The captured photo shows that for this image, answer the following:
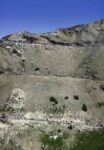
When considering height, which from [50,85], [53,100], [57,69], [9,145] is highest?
[57,69]

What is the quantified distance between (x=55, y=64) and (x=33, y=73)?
51.9 ft

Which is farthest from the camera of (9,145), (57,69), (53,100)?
(57,69)

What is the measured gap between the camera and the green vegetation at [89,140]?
110 metres

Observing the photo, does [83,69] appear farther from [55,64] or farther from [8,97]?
[8,97]

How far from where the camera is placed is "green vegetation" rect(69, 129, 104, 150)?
110m

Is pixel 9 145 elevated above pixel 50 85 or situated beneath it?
situated beneath

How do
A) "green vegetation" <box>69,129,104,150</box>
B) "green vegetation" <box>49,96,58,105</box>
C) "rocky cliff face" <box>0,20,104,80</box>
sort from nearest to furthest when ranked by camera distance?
"green vegetation" <box>69,129,104,150</box>
"green vegetation" <box>49,96,58,105</box>
"rocky cliff face" <box>0,20,104,80</box>

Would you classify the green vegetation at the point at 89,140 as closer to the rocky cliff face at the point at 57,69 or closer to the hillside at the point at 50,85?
the hillside at the point at 50,85

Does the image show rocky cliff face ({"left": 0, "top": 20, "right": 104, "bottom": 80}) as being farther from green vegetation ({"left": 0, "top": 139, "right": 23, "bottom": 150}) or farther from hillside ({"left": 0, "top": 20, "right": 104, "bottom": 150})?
green vegetation ({"left": 0, "top": 139, "right": 23, "bottom": 150})

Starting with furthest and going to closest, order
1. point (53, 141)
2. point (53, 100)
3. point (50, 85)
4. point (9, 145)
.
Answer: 1. point (50, 85)
2. point (53, 100)
3. point (53, 141)
4. point (9, 145)

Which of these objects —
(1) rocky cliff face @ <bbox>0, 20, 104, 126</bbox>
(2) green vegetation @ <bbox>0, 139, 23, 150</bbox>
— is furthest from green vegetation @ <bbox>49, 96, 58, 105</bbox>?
(2) green vegetation @ <bbox>0, 139, 23, 150</bbox>

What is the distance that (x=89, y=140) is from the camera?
113 m

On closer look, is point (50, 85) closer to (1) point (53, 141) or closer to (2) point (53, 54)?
(1) point (53, 141)

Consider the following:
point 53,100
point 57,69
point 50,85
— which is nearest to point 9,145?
point 53,100
